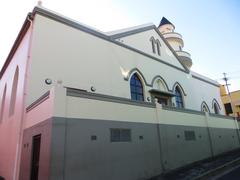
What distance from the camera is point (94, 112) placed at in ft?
23.5

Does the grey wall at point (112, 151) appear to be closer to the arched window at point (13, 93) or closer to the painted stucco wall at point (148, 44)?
the painted stucco wall at point (148, 44)

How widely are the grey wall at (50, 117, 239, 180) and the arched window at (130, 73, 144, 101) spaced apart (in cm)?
338

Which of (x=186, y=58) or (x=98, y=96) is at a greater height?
(x=186, y=58)

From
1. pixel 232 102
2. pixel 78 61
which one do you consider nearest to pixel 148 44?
pixel 78 61

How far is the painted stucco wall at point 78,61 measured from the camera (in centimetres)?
896

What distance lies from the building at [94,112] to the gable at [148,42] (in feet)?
0.30

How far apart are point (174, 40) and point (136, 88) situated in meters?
12.5

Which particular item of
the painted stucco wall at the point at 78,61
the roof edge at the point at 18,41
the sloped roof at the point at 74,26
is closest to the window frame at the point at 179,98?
the painted stucco wall at the point at 78,61

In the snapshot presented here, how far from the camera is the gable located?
1391cm

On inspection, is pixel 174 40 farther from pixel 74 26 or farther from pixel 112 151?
pixel 112 151

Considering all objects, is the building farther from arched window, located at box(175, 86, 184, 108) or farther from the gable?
arched window, located at box(175, 86, 184, 108)

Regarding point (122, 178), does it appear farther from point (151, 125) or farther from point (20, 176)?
point (20, 176)

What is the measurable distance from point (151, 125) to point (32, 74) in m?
5.61

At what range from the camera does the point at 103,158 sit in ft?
22.5
